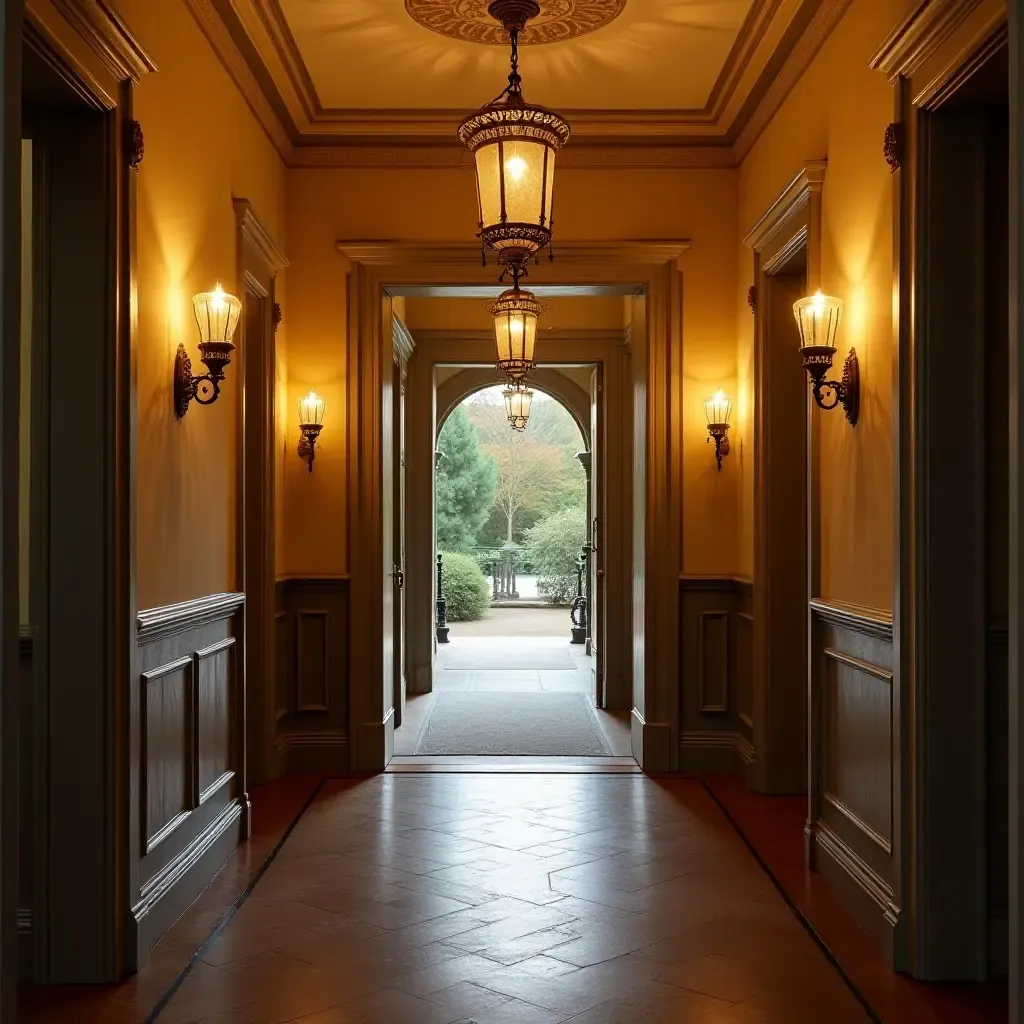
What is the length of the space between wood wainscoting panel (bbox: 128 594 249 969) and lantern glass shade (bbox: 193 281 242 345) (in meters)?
1.03

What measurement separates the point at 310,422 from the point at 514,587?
15.6m

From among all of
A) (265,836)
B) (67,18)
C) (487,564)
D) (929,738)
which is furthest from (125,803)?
(487,564)

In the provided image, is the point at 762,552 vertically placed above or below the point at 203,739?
above

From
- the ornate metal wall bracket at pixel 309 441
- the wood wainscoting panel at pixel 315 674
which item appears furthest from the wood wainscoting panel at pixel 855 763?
the ornate metal wall bracket at pixel 309 441

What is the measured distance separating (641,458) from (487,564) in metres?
15.6

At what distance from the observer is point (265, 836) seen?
5023 mm

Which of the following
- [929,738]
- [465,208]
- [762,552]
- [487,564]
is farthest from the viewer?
[487,564]

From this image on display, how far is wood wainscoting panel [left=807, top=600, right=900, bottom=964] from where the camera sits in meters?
3.72

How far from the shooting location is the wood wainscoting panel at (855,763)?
3723 millimetres

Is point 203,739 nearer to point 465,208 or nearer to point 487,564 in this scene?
point 465,208

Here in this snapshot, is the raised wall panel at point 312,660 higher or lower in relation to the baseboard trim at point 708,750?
higher

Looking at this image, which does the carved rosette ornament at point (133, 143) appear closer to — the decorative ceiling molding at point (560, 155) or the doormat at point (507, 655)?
the decorative ceiling molding at point (560, 155)

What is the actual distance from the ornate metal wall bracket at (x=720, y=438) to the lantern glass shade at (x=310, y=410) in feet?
7.34

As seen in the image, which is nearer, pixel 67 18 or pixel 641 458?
pixel 67 18
